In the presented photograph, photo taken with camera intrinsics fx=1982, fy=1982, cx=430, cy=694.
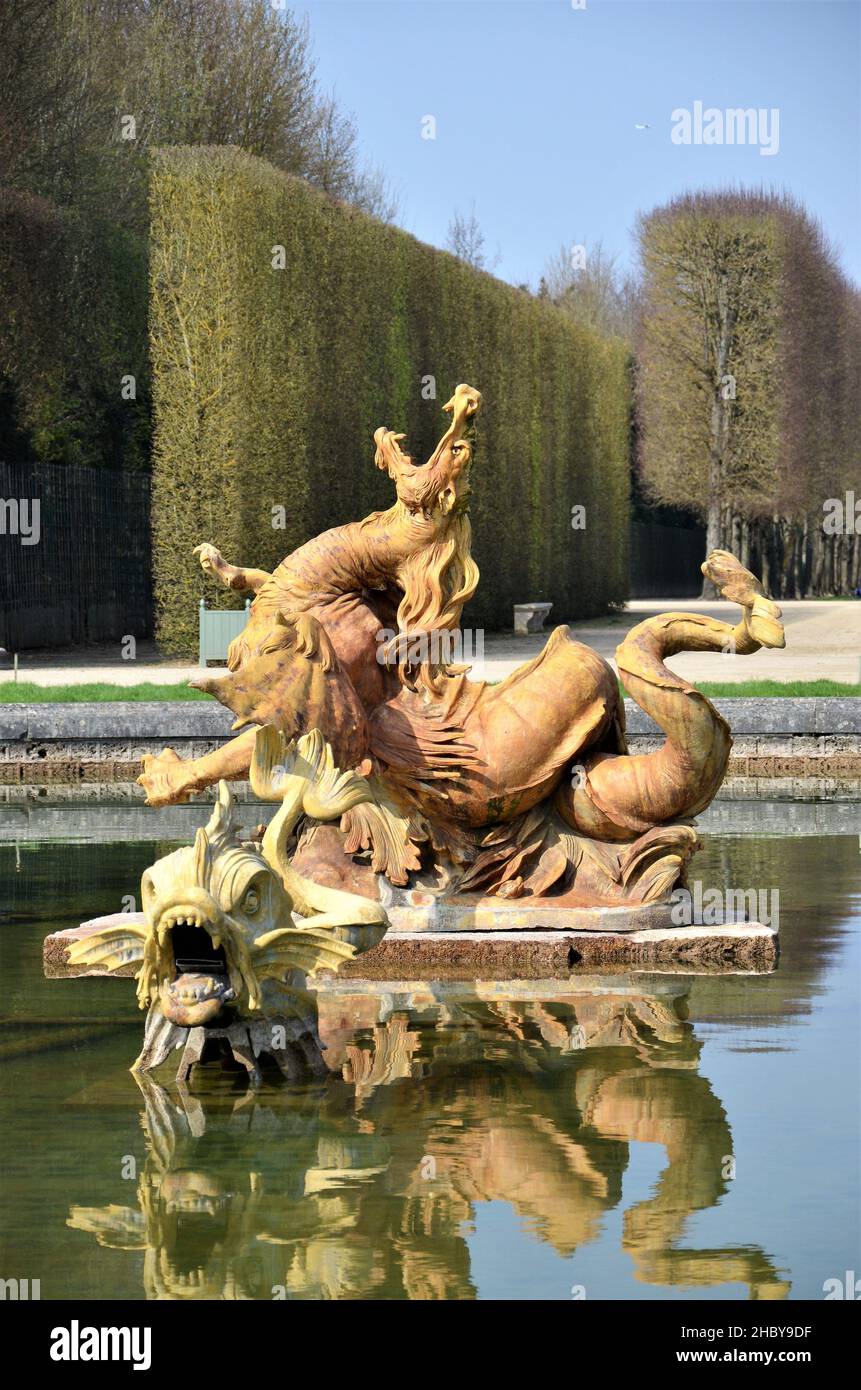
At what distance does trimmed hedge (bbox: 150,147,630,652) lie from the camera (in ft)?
66.5

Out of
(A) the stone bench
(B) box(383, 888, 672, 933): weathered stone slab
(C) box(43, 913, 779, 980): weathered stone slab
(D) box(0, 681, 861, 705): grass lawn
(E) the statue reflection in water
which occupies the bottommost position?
(E) the statue reflection in water

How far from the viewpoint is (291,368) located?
2116cm

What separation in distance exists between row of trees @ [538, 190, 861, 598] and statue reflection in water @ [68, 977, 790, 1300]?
33342mm

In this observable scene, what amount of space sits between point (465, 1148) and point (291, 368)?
1760cm

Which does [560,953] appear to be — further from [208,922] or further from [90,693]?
[90,693]

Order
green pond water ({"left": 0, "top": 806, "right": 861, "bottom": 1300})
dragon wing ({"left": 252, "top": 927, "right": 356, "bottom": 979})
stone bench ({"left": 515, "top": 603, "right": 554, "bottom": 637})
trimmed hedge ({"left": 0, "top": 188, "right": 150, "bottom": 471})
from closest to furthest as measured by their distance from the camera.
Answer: green pond water ({"left": 0, "top": 806, "right": 861, "bottom": 1300}), dragon wing ({"left": 252, "top": 927, "right": 356, "bottom": 979}), trimmed hedge ({"left": 0, "top": 188, "right": 150, "bottom": 471}), stone bench ({"left": 515, "top": 603, "right": 554, "bottom": 637})

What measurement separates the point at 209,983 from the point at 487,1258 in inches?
51.8

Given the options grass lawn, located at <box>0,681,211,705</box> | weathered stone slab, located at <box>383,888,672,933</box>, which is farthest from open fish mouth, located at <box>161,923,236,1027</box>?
grass lawn, located at <box>0,681,211,705</box>

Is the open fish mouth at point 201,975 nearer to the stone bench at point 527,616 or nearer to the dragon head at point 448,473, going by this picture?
the dragon head at point 448,473

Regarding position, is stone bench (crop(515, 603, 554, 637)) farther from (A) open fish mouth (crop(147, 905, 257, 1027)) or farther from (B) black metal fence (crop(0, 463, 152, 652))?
(A) open fish mouth (crop(147, 905, 257, 1027))

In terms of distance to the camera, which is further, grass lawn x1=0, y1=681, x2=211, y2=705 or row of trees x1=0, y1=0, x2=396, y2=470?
row of trees x1=0, y1=0, x2=396, y2=470

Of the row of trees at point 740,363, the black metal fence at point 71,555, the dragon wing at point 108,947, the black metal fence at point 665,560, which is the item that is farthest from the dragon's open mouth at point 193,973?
the black metal fence at point 665,560

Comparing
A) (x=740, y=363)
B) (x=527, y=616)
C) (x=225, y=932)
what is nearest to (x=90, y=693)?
(x=225, y=932)
